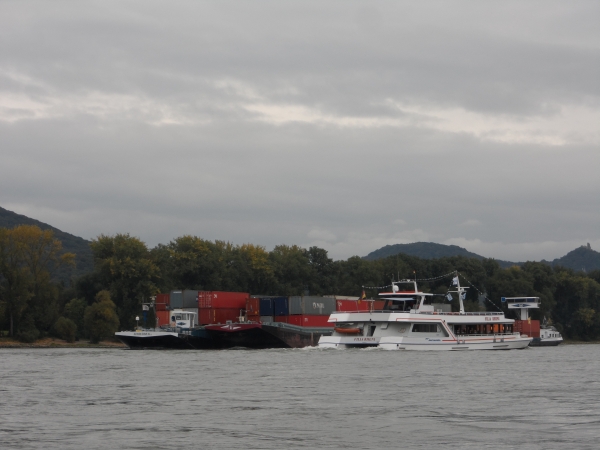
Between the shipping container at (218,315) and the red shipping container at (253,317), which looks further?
the red shipping container at (253,317)

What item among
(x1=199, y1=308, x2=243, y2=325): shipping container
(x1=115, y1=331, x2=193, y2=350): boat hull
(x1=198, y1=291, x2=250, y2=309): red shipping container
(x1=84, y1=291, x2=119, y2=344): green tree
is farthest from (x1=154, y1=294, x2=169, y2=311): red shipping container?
(x1=115, y1=331, x2=193, y2=350): boat hull

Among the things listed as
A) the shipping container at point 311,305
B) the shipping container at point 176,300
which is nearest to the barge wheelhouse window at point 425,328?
the shipping container at point 311,305

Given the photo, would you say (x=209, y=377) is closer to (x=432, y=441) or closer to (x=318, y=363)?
(x=318, y=363)

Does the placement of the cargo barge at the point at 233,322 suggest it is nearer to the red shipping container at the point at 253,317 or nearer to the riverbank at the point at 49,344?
the red shipping container at the point at 253,317

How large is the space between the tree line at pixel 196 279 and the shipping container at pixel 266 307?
10.6 metres

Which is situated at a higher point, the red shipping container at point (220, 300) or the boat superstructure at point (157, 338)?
the red shipping container at point (220, 300)

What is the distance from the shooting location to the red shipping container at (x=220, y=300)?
272 feet

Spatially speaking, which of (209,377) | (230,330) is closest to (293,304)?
(230,330)

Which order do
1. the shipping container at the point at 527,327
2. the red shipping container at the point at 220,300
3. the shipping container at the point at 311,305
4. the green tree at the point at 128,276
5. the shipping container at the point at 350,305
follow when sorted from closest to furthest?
the shipping container at the point at 311,305 < the red shipping container at the point at 220,300 < the shipping container at the point at 350,305 < the shipping container at the point at 527,327 < the green tree at the point at 128,276

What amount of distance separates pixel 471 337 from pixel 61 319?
162 ft

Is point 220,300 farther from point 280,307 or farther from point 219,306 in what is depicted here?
point 280,307

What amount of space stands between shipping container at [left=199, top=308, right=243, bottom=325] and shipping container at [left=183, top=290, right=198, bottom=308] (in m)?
1.26

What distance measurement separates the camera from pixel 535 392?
103 ft

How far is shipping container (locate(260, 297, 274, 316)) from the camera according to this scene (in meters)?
84.0
